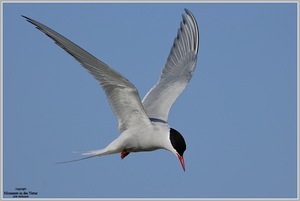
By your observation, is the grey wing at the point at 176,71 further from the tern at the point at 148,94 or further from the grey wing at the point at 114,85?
the grey wing at the point at 114,85

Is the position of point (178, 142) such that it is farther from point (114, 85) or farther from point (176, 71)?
point (176, 71)

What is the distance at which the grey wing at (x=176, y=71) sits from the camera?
731 cm

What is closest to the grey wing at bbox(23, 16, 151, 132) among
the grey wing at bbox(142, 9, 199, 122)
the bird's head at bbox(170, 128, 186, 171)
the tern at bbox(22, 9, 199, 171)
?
the tern at bbox(22, 9, 199, 171)

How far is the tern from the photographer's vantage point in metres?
5.63

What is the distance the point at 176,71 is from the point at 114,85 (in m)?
2.21

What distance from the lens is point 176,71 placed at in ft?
26.2

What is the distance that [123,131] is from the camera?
6.56 metres

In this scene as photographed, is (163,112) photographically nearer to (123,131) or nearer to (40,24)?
(123,131)

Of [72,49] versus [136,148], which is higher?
[72,49]

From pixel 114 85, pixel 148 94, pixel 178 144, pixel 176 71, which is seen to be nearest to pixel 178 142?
pixel 178 144

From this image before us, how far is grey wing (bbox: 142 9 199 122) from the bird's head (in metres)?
0.92

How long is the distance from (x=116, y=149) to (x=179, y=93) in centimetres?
147

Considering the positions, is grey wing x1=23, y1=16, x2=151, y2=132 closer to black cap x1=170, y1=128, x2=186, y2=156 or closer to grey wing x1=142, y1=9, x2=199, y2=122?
black cap x1=170, y1=128, x2=186, y2=156

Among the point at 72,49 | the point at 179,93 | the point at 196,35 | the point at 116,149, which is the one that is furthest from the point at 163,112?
the point at 72,49
